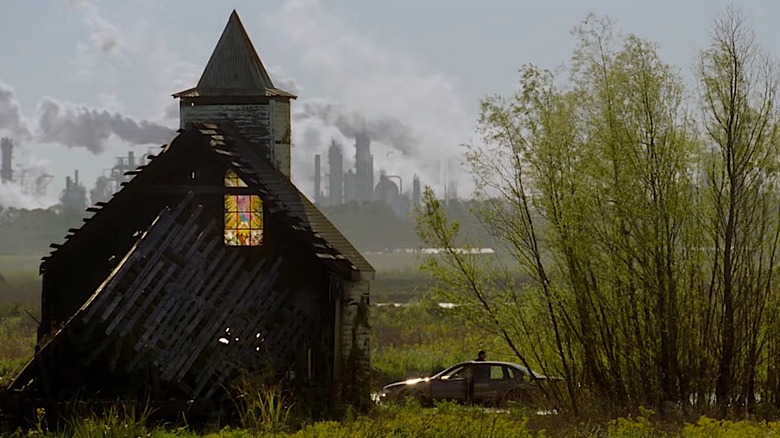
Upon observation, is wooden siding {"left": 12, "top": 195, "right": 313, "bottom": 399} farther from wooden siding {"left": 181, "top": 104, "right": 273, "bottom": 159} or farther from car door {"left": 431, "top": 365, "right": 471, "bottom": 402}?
wooden siding {"left": 181, "top": 104, "right": 273, "bottom": 159}

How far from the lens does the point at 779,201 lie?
22281 mm

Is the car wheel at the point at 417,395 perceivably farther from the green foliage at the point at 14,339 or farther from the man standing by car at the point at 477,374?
the green foliage at the point at 14,339

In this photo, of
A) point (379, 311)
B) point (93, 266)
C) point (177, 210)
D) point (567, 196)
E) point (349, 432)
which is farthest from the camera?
point (379, 311)

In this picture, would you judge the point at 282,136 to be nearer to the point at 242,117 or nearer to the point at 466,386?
the point at 242,117

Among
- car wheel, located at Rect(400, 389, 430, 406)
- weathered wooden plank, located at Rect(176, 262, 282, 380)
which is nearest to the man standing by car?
car wheel, located at Rect(400, 389, 430, 406)

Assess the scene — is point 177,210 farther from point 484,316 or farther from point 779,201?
point 779,201

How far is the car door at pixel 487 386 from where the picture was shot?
27.0 m

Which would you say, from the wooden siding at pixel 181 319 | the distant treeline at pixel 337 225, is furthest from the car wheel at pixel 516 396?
the distant treeline at pixel 337 225

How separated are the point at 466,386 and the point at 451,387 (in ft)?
0.97

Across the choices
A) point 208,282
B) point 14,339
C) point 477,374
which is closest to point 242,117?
point 208,282

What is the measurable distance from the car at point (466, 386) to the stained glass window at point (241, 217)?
3.99 metres

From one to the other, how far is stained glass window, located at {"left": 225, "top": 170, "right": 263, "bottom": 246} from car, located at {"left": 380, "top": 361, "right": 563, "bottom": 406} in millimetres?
3994

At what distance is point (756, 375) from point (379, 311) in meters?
34.7

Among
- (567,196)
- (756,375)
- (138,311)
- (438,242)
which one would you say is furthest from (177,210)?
(756,375)
